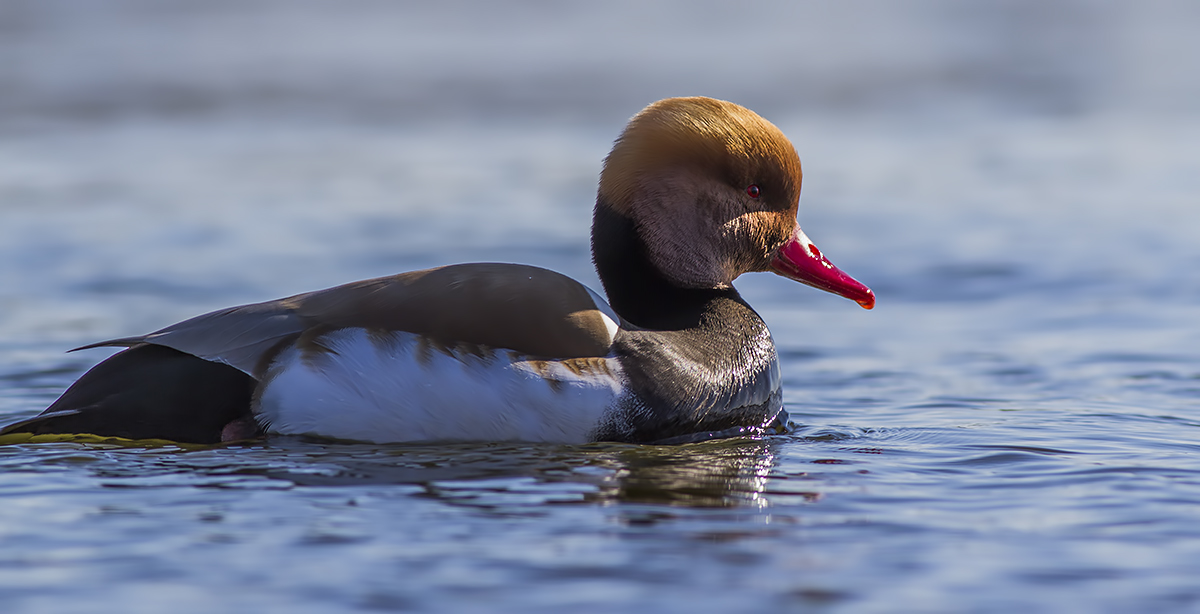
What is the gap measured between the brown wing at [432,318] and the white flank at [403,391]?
53 mm

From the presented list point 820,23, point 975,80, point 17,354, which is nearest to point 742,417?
point 17,354

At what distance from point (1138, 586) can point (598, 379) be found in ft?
6.08

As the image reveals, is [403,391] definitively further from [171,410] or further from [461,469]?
[171,410]

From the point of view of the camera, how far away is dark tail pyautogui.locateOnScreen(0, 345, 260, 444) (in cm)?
465

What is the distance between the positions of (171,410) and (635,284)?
1.71m

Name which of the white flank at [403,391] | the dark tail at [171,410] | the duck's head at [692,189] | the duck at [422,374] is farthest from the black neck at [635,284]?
the dark tail at [171,410]

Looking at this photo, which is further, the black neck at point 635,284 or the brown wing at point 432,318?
the black neck at point 635,284

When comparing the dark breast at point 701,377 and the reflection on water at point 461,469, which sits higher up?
the dark breast at point 701,377

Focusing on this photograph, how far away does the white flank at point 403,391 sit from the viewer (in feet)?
15.2

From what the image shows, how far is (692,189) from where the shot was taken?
17.5 ft

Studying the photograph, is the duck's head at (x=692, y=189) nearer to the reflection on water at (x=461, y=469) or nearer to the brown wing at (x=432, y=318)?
the brown wing at (x=432, y=318)

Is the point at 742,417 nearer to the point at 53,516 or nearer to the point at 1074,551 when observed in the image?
the point at 1074,551

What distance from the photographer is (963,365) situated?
21.9 feet

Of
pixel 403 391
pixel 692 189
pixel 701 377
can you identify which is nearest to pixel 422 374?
pixel 403 391
